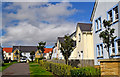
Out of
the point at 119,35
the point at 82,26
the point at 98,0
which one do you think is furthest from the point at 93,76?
the point at 82,26

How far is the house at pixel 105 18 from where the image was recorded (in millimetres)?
15456

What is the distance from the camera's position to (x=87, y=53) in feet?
77.6

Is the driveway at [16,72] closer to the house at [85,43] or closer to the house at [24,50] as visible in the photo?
the house at [85,43]

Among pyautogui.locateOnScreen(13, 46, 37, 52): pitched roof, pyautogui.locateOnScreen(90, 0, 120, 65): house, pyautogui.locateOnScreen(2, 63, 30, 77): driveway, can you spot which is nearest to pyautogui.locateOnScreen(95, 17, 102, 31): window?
pyautogui.locateOnScreen(90, 0, 120, 65): house

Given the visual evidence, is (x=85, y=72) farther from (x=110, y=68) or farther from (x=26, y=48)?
(x=26, y=48)

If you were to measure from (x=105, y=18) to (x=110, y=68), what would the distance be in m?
11.9

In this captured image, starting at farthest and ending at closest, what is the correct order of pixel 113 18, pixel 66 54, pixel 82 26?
pixel 82 26 → pixel 66 54 → pixel 113 18

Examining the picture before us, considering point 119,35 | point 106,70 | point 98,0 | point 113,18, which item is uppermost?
point 98,0

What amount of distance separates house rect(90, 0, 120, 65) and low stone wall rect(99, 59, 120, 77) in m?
9.01

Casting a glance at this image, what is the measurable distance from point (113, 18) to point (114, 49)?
3.21 meters

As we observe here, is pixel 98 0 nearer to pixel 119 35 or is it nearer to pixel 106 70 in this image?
pixel 119 35

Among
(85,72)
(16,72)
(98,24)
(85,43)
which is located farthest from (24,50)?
(85,72)

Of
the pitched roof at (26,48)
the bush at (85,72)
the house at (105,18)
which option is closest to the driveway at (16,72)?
the bush at (85,72)

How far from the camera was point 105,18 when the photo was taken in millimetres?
17750
